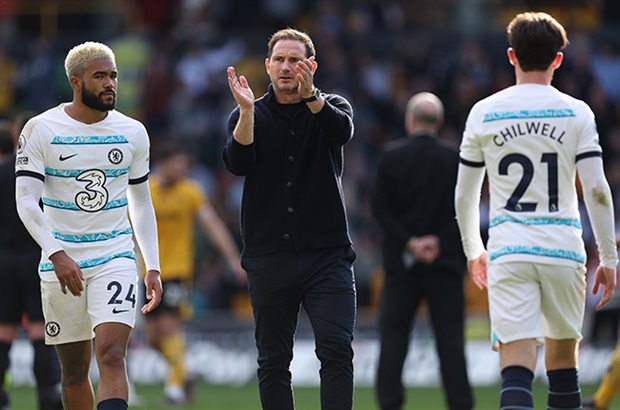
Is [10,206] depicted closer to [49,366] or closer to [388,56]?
[49,366]

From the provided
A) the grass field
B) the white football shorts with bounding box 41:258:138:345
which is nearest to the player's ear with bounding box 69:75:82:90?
the white football shorts with bounding box 41:258:138:345

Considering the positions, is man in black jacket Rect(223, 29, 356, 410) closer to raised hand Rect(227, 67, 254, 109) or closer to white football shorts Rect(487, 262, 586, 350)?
raised hand Rect(227, 67, 254, 109)

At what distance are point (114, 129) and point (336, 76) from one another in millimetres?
14368

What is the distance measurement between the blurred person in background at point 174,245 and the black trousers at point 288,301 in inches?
236

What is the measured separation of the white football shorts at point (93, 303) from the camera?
8.32 m

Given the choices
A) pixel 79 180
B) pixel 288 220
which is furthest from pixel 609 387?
pixel 79 180

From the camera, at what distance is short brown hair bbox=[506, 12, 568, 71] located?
Answer: 7781mm

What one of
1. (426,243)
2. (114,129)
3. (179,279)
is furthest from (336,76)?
(114,129)

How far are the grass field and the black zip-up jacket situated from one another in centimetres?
562

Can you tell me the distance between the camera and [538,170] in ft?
25.3

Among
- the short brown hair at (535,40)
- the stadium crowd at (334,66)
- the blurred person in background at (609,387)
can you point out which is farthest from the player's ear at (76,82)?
the stadium crowd at (334,66)

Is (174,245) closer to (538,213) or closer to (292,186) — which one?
(292,186)

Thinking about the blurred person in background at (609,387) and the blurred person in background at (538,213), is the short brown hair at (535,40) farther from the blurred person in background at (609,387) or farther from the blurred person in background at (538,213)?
the blurred person in background at (609,387)

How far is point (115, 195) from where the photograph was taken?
28.0 feet
